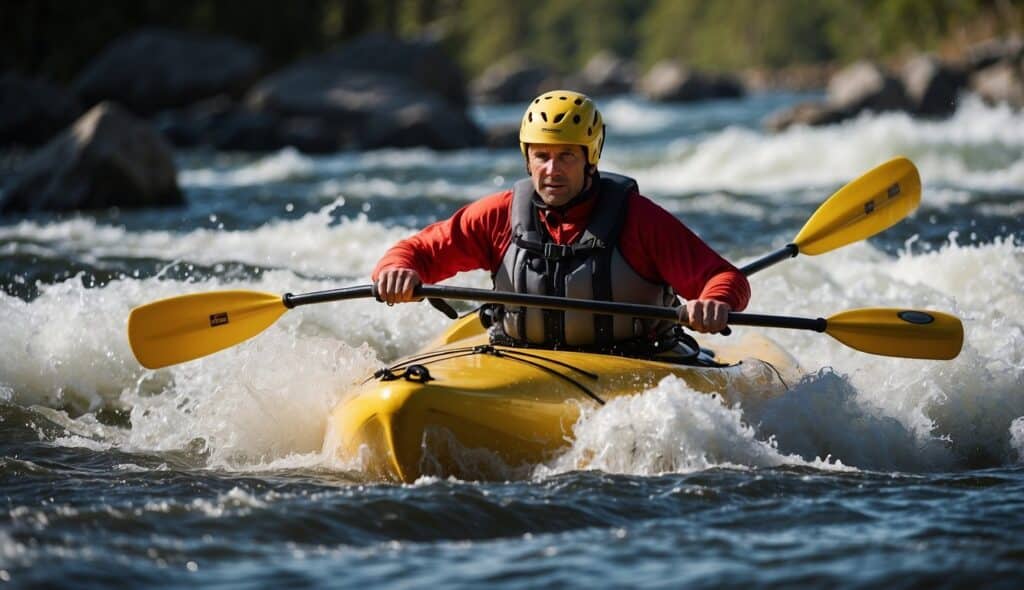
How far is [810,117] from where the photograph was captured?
25547 mm

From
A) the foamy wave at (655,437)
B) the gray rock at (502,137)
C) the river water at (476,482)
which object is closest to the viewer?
the river water at (476,482)

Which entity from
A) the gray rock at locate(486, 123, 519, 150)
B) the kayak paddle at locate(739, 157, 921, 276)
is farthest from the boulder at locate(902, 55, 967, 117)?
the kayak paddle at locate(739, 157, 921, 276)

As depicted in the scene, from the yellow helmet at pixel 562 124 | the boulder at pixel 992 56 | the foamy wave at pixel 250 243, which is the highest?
the boulder at pixel 992 56

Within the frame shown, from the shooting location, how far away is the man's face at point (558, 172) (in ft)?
17.7

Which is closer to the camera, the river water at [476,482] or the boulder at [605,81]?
the river water at [476,482]

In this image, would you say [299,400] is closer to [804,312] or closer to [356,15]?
[804,312]

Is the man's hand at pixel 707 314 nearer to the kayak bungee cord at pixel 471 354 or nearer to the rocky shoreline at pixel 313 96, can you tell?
the kayak bungee cord at pixel 471 354

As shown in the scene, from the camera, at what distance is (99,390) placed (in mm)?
7066

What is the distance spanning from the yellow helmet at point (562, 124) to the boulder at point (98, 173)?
857cm

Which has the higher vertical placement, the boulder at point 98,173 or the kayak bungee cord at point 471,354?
the boulder at point 98,173

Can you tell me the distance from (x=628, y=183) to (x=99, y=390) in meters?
3.01

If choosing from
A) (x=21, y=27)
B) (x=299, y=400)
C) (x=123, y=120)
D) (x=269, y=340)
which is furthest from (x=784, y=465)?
(x=21, y=27)

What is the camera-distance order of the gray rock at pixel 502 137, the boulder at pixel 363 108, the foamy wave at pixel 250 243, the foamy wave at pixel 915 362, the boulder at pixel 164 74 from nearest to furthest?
the foamy wave at pixel 915 362 < the foamy wave at pixel 250 243 < the boulder at pixel 363 108 < the gray rock at pixel 502 137 < the boulder at pixel 164 74

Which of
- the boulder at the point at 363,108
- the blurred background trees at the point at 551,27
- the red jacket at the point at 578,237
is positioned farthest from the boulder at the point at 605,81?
the red jacket at the point at 578,237
